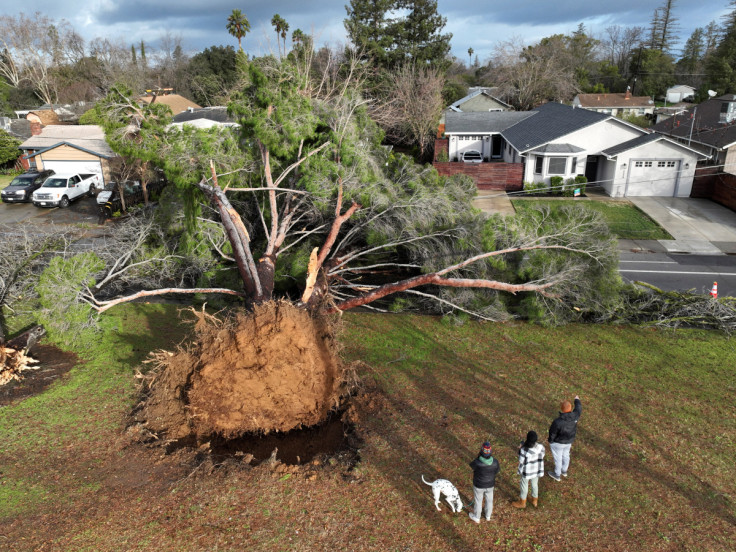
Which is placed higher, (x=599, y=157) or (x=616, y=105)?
(x=616, y=105)

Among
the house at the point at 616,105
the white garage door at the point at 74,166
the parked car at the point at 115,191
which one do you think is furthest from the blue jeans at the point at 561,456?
the house at the point at 616,105

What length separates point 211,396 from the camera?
8320mm

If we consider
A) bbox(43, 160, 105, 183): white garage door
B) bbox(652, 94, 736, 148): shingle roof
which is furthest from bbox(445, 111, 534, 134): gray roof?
bbox(43, 160, 105, 183): white garage door

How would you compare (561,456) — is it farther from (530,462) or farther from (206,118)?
(206,118)

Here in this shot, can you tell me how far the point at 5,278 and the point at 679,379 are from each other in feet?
46.3

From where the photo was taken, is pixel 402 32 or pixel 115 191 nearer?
pixel 115 191

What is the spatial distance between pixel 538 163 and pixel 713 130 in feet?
30.5

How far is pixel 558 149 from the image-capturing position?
83.4 feet

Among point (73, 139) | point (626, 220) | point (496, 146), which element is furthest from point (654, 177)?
point (73, 139)

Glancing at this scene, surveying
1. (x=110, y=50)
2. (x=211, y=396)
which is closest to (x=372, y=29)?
(x=211, y=396)

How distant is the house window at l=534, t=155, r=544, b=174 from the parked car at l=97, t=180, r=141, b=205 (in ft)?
63.8

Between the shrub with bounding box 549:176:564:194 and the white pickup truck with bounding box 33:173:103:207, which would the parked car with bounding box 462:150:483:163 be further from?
the white pickup truck with bounding box 33:173:103:207

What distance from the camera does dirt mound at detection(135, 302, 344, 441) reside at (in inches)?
324

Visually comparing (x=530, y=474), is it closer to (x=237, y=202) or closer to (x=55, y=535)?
(x=55, y=535)
